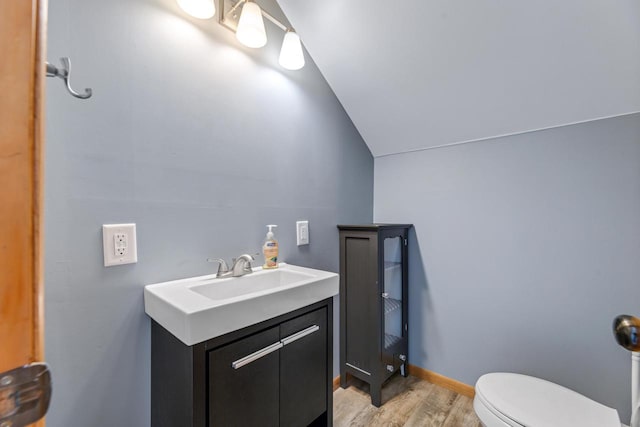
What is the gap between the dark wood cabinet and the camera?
779mm

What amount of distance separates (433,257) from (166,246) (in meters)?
1.62

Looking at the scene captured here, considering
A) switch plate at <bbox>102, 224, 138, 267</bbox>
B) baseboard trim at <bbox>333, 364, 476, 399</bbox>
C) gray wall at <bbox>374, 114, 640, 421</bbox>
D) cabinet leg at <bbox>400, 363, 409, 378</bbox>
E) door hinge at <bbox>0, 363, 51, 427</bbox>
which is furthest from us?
cabinet leg at <bbox>400, 363, 409, 378</bbox>

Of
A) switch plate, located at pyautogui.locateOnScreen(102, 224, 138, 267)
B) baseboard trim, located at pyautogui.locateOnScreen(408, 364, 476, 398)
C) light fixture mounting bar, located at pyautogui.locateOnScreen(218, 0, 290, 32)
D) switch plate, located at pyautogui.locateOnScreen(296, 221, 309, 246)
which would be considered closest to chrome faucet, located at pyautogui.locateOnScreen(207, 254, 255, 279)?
switch plate, located at pyautogui.locateOnScreen(102, 224, 138, 267)

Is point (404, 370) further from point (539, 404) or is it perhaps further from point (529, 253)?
point (529, 253)

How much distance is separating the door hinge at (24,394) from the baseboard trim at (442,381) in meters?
2.07

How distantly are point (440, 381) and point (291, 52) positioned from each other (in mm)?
2241

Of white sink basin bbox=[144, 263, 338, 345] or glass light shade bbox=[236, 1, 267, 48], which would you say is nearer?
white sink basin bbox=[144, 263, 338, 345]

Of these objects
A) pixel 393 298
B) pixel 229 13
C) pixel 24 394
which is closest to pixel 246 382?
pixel 24 394

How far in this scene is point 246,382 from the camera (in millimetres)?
875

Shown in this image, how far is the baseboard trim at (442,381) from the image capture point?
1688mm

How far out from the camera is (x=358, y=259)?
5.64 ft

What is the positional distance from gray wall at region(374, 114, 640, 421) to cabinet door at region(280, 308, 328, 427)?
1.02 m

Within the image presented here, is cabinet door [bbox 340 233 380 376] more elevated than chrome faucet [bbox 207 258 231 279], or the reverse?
chrome faucet [bbox 207 258 231 279]

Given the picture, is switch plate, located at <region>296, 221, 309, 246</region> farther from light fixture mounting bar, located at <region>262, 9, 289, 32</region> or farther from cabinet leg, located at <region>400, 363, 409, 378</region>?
cabinet leg, located at <region>400, 363, 409, 378</region>
